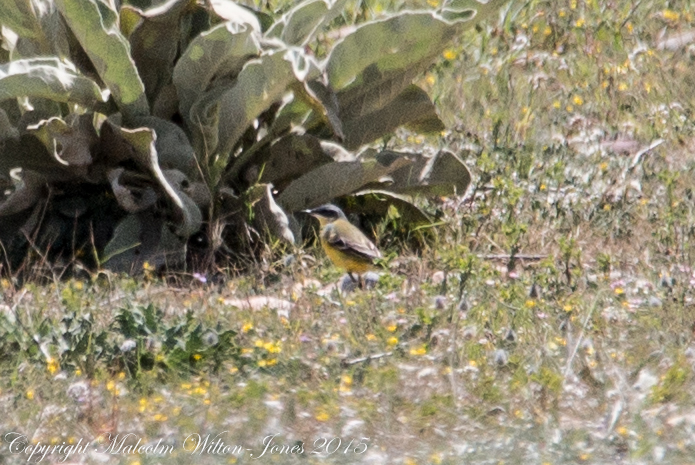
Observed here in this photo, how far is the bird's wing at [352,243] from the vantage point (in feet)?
22.8

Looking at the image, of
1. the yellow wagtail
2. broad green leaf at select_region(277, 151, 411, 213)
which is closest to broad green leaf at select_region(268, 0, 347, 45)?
broad green leaf at select_region(277, 151, 411, 213)

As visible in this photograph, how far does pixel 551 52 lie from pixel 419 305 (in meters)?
4.83

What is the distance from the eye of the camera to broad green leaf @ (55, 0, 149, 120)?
21.7ft

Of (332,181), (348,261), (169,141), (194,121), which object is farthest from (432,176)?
(169,141)

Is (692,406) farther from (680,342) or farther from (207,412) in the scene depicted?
(207,412)

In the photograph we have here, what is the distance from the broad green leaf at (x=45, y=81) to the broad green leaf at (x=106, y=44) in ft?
0.38

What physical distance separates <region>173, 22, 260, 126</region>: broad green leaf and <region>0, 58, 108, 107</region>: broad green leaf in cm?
49

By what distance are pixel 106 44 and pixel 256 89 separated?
0.83m

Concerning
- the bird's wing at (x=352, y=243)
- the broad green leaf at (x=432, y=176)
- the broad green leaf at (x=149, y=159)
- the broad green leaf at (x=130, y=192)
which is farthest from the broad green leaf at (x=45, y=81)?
the broad green leaf at (x=432, y=176)

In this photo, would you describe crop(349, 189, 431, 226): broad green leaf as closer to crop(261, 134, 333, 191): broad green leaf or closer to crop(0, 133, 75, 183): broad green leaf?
crop(261, 134, 333, 191): broad green leaf

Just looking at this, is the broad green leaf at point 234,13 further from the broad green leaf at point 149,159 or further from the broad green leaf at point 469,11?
the broad green leaf at point 469,11

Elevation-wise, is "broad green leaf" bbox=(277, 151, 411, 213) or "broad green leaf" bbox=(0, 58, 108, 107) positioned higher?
"broad green leaf" bbox=(0, 58, 108, 107)

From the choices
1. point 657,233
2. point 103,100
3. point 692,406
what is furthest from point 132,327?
point 657,233

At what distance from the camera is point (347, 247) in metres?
6.94
